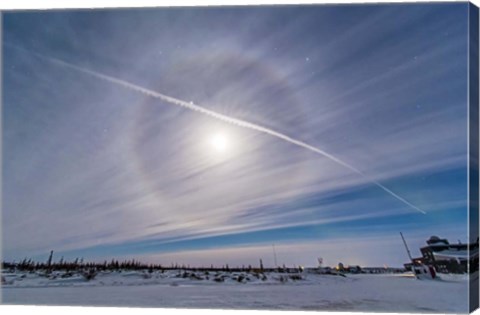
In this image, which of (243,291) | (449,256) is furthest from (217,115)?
(449,256)

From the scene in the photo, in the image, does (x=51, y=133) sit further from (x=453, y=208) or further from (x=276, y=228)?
(x=453, y=208)

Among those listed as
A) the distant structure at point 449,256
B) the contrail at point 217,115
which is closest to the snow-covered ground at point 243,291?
the distant structure at point 449,256

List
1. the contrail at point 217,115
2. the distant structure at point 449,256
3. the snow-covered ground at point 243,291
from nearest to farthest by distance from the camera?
the distant structure at point 449,256, the snow-covered ground at point 243,291, the contrail at point 217,115

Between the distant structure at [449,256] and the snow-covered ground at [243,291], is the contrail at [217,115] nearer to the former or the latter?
the distant structure at [449,256]

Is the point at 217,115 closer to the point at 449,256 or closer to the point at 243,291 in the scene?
the point at 243,291

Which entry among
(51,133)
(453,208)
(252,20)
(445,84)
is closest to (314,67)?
(252,20)

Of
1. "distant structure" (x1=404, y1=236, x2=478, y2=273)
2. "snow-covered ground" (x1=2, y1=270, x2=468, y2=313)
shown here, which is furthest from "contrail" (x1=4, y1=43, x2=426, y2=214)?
"snow-covered ground" (x1=2, y1=270, x2=468, y2=313)
